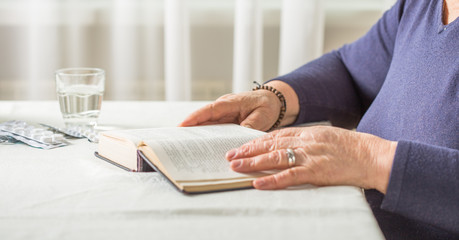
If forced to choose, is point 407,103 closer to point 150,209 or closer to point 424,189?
point 424,189

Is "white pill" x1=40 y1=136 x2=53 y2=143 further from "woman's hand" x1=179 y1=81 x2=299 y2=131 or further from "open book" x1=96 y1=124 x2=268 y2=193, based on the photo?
"woman's hand" x1=179 y1=81 x2=299 y2=131

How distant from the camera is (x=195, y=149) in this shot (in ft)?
2.22

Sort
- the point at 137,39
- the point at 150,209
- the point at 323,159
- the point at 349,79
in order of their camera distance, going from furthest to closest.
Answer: the point at 137,39, the point at 349,79, the point at 323,159, the point at 150,209

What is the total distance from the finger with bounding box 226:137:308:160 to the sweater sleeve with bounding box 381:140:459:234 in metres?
0.12

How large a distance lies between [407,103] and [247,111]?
29cm

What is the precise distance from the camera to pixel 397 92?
882 millimetres

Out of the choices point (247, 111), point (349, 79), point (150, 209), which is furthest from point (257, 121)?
point (150, 209)

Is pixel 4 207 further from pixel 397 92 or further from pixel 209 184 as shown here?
pixel 397 92

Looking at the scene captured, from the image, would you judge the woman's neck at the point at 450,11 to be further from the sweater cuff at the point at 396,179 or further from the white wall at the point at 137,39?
the white wall at the point at 137,39

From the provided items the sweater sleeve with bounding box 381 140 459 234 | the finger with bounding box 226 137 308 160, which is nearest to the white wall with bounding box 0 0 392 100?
the finger with bounding box 226 137 308 160

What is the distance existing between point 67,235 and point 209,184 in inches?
7.0

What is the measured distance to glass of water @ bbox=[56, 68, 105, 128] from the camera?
38.0 inches

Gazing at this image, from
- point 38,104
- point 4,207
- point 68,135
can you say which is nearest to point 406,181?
point 4,207

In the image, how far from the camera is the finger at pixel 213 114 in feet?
2.95
